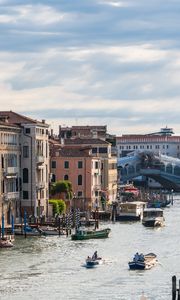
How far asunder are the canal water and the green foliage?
7.61m

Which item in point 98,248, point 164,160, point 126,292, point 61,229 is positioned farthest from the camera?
point 164,160

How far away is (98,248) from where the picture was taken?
135 feet

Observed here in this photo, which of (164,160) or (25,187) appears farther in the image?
(164,160)

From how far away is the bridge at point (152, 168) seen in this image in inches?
4232

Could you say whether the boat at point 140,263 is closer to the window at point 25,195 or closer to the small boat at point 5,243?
the small boat at point 5,243

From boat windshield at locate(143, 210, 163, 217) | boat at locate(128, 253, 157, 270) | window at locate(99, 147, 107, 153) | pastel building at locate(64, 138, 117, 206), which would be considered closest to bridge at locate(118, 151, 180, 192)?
pastel building at locate(64, 138, 117, 206)

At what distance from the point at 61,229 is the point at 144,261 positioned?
1288cm

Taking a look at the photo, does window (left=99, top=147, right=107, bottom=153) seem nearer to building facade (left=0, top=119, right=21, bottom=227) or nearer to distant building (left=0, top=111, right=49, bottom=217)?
distant building (left=0, top=111, right=49, bottom=217)

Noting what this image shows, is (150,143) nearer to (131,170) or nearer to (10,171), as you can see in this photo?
(131,170)


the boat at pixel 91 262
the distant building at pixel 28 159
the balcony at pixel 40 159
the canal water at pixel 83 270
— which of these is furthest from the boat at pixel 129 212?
the boat at pixel 91 262

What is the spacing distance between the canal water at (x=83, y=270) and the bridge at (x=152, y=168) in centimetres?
5958

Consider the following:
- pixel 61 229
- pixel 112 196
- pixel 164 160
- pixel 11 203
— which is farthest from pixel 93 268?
pixel 164 160

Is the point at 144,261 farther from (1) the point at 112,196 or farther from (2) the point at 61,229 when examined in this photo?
(1) the point at 112,196

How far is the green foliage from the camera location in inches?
2169
